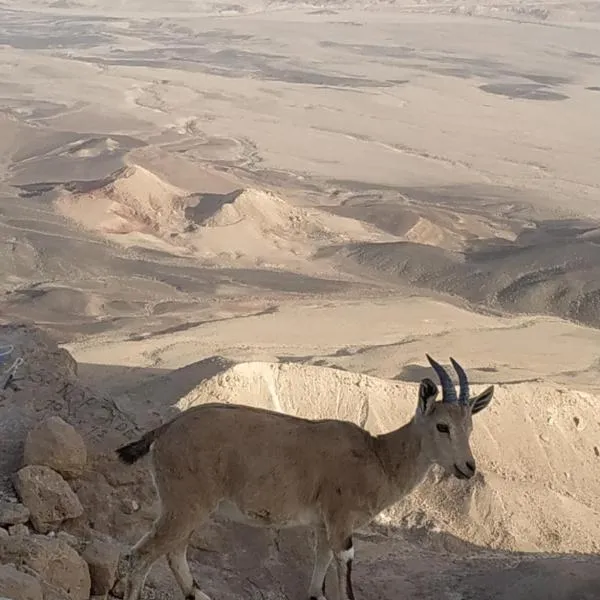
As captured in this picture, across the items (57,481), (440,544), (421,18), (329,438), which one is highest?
(329,438)

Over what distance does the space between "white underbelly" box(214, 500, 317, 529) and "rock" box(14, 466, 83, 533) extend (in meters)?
1.49

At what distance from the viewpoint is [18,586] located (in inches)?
239

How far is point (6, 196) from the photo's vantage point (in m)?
36.0

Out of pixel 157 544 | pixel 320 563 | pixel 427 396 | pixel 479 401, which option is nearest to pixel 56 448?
pixel 157 544

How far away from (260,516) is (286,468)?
398 millimetres

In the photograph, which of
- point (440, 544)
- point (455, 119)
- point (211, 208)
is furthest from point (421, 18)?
point (440, 544)

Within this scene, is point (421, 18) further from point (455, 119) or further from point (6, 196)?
point (6, 196)

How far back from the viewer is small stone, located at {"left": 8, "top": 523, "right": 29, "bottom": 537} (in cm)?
751

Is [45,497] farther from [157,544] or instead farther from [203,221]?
[203,221]

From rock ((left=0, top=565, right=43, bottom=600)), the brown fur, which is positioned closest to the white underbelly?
the brown fur

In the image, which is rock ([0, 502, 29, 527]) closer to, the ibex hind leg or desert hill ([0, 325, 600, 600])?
desert hill ([0, 325, 600, 600])

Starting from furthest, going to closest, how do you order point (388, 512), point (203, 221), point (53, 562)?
point (203, 221), point (388, 512), point (53, 562)

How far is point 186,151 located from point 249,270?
1724cm

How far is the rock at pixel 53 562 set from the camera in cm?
686
